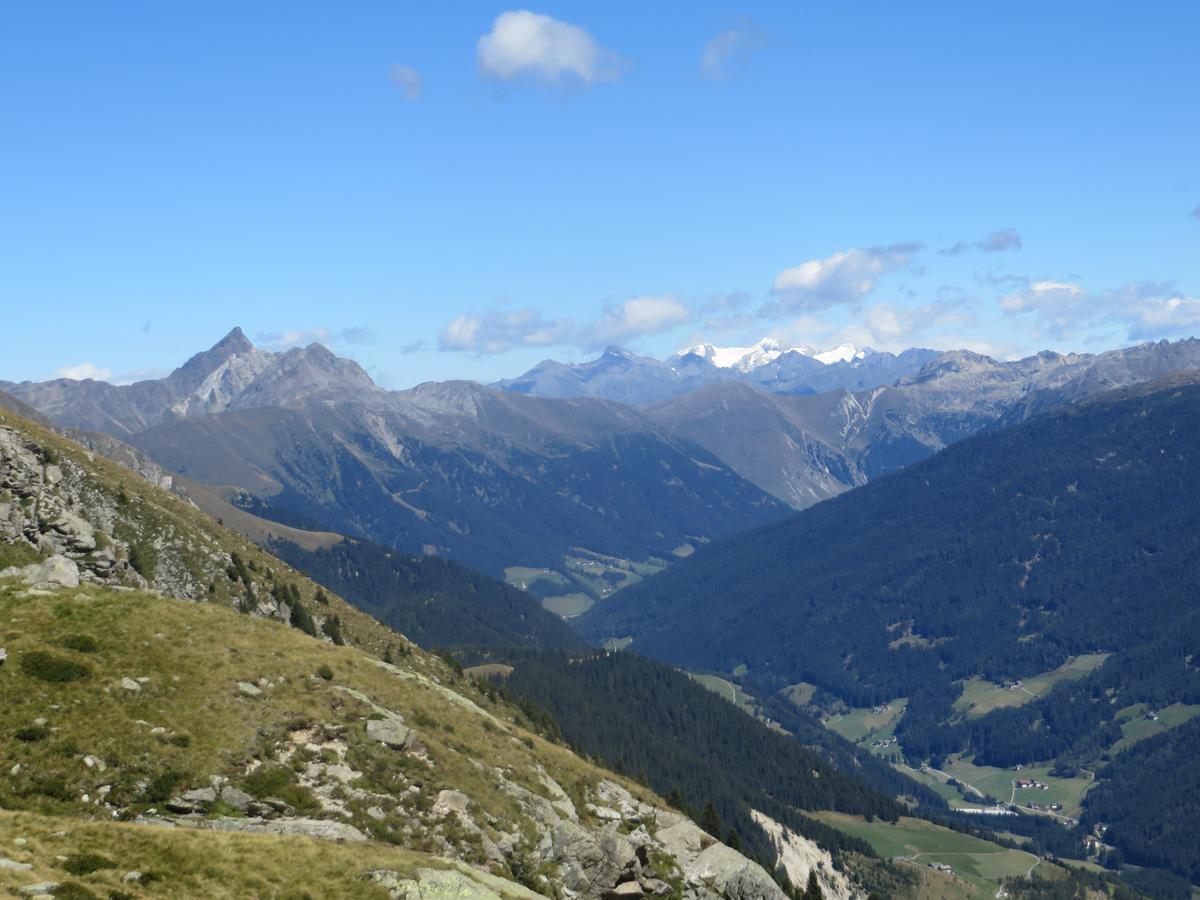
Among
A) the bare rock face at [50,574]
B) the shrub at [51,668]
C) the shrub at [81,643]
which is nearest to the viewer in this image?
the shrub at [51,668]

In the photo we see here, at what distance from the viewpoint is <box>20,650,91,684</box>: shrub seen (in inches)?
2576

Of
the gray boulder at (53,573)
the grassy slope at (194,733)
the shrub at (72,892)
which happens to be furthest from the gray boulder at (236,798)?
the gray boulder at (53,573)

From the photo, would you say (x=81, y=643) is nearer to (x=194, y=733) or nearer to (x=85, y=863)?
(x=194, y=733)

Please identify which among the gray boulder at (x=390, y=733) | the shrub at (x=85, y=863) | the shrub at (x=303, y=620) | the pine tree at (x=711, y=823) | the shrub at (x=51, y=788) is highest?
the shrub at (x=85, y=863)

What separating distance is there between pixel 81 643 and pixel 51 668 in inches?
144

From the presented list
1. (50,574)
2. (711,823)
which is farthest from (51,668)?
(711,823)

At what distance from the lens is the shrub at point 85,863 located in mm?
43675

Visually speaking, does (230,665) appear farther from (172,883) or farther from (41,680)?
(172,883)

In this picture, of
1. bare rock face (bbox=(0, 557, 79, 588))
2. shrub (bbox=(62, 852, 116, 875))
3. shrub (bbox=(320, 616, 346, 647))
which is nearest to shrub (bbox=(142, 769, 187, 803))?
shrub (bbox=(62, 852, 116, 875))

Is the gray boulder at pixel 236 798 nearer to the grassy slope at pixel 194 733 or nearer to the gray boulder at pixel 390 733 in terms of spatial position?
the grassy slope at pixel 194 733

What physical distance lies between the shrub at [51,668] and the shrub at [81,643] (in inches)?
79.1

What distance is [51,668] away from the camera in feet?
216

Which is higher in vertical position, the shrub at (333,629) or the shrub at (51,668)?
the shrub at (51,668)

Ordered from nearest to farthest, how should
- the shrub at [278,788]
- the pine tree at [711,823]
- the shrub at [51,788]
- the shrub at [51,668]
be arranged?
the shrub at [51,788]
the shrub at [278,788]
the shrub at [51,668]
the pine tree at [711,823]
